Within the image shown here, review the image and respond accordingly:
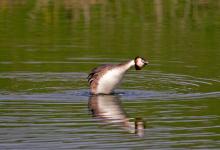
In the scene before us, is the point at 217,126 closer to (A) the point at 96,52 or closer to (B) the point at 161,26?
(A) the point at 96,52

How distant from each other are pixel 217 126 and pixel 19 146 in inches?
94.6

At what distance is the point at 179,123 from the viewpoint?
40.4ft

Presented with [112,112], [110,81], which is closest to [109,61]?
[110,81]

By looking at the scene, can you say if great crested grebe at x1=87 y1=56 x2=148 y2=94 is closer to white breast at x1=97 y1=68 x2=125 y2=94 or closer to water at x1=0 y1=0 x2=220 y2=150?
white breast at x1=97 y1=68 x2=125 y2=94

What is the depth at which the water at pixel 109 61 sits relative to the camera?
11.7 meters

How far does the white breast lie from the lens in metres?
14.6

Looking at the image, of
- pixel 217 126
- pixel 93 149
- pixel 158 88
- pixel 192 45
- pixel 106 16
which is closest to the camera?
pixel 93 149

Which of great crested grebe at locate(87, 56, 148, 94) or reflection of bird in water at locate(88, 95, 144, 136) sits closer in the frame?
reflection of bird in water at locate(88, 95, 144, 136)

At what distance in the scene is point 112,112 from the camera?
13297 mm

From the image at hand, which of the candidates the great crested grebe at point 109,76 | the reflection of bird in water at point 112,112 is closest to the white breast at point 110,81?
the great crested grebe at point 109,76

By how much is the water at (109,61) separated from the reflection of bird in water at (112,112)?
0.01 m

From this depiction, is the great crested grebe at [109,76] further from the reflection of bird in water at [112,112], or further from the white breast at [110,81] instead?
the reflection of bird in water at [112,112]

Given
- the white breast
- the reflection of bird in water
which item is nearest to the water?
the reflection of bird in water

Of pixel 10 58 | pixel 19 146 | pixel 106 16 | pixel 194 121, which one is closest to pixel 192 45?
pixel 10 58
